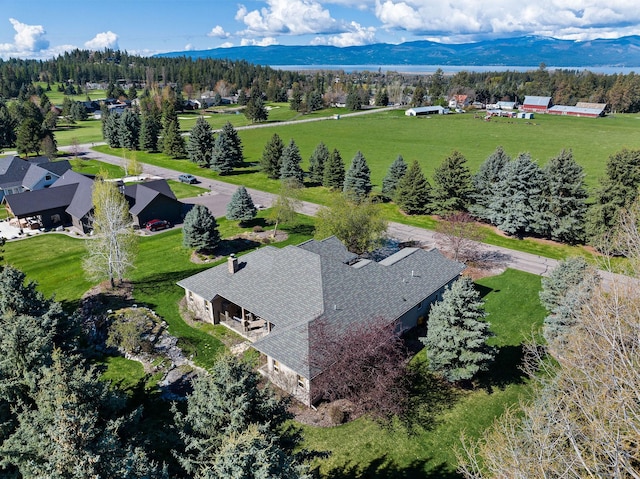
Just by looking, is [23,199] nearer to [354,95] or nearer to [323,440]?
[323,440]

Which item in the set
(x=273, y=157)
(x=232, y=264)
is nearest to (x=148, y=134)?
(x=273, y=157)

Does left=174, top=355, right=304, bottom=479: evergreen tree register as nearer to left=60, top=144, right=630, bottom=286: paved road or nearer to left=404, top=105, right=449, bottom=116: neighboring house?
left=60, top=144, right=630, bottom=286: paved road

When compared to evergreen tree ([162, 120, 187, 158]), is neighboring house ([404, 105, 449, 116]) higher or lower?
higher

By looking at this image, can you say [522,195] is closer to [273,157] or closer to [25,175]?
[273,157]

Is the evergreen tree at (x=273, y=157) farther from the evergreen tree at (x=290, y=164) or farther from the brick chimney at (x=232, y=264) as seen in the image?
the brick chimney at (x=232, y=264)

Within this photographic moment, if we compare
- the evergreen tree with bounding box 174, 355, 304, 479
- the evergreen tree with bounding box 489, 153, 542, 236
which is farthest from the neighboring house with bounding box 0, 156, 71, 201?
the evergreen tree with bounding box 489, 153, 542, 236

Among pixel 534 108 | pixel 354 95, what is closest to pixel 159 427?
pixel 354 95

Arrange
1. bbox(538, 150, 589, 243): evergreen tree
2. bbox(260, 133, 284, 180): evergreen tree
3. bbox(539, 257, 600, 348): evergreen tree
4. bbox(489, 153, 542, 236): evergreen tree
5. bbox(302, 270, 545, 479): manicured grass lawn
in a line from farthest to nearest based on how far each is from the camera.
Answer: bbox(260, 133, 284, 180): evergreen tree, bbox(489, 153, 542, 236): evergreen tree, bbox(538, 150, 589, 243): evergreen tree, bbox(539, 257, 600, 348): evergreen tree, bbox(302, 270, 545, 479): manicured grass lawn
